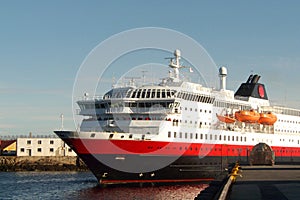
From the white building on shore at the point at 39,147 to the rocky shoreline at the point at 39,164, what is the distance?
162 centimetres

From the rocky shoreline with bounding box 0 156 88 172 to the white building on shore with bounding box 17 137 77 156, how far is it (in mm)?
1622

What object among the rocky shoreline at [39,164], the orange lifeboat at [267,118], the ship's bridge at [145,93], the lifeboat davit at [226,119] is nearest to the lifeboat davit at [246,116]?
the lifeboat davit at [226,119]

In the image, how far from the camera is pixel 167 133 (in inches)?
1639

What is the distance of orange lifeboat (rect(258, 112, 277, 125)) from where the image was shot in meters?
53.0

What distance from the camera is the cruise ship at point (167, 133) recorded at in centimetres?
3956

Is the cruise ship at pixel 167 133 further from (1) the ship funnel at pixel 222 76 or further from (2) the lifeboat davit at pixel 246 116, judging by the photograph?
(1) the ship funnel at pixel 222 76

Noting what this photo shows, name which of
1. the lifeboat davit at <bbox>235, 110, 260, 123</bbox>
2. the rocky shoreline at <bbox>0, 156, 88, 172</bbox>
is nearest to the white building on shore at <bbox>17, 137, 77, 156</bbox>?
the rocky shoreline at <bbox>0, 156, 88, 172</bbox>

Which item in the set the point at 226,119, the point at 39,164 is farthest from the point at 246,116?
the point at 39,164

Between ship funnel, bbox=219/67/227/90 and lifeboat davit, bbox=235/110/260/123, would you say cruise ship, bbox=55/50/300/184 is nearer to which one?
lifeboat davit, bbox=235/110/260/123

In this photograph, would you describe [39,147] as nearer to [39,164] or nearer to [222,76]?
[39,164]

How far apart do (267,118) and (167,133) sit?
52.1ft

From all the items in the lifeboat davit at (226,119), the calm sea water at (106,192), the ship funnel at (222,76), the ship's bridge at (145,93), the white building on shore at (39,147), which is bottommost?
the calm sea water at (106,192)

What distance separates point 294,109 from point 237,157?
17261mm

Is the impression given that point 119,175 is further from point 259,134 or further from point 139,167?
point 259,134
